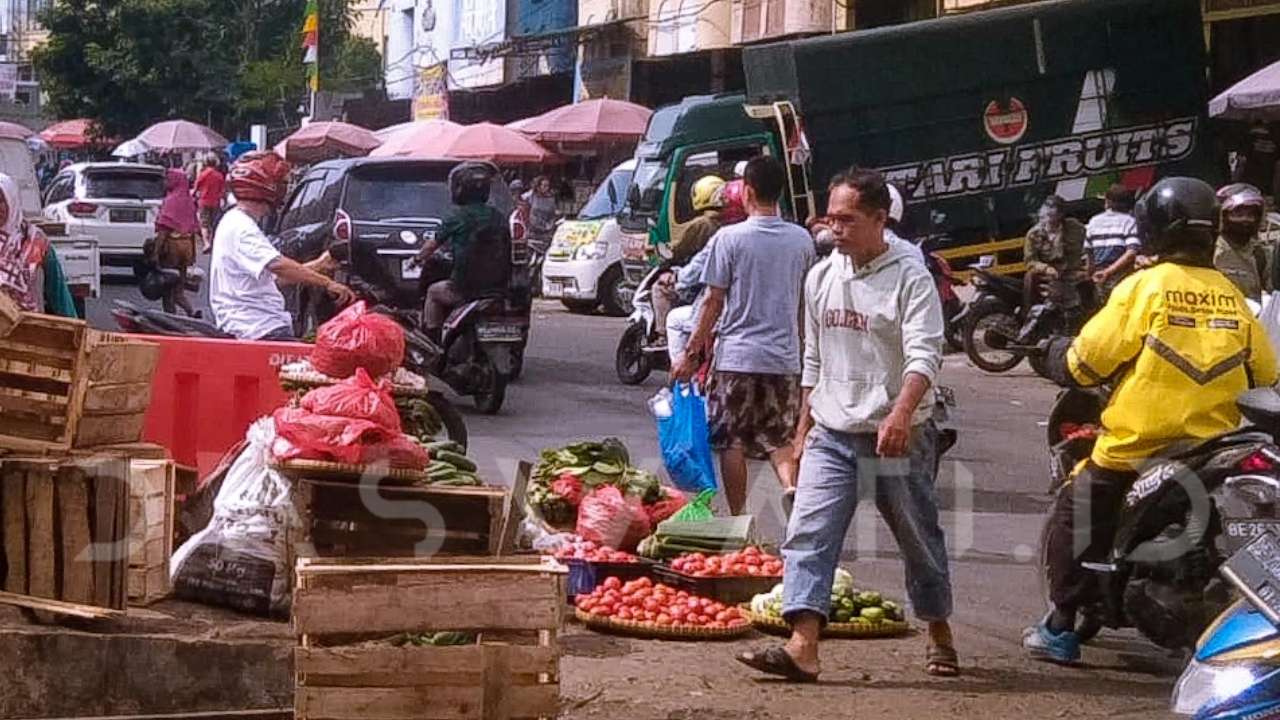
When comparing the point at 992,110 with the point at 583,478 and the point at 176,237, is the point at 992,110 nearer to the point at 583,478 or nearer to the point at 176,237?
the point at 176,237

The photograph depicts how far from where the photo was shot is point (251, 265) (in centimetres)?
952

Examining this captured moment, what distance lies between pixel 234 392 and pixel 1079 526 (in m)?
3.90

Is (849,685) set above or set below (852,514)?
below

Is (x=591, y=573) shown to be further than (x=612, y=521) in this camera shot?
No

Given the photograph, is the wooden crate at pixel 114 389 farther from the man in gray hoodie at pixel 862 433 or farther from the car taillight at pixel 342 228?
the car taillight at pixel 342 228

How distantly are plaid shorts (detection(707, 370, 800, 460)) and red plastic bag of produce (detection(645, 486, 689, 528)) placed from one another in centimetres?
42

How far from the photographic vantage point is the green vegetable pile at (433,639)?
5.74 meters

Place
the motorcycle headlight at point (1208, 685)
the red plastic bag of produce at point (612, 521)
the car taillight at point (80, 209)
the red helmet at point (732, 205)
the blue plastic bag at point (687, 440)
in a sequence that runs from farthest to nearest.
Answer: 1. the car taillight at point (80, 209)
2. the red helmet at point (732, 205)
3. the blue plastic bag at point (687, 440)
4. the red plastic bag of produce at point (612, 521)
5. the motorcycle headlight at point (1208, 685)

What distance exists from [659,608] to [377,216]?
939 centimetres

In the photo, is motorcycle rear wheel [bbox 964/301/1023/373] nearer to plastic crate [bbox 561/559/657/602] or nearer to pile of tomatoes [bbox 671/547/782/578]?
pile of tomatoes [bbox 671/547/782/578]

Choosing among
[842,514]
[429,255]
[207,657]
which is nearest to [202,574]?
[207,657]

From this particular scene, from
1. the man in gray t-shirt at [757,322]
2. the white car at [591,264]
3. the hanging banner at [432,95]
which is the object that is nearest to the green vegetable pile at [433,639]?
the man in gray t-shirt at [757,322]

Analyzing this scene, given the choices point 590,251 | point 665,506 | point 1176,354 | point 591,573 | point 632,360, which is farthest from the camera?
point 590,251

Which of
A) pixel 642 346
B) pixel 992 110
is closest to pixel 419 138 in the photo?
pixel 992 110
